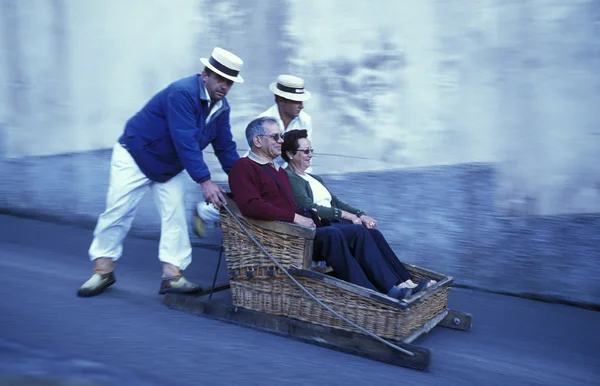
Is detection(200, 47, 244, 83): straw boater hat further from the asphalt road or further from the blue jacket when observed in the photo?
the asphalt road

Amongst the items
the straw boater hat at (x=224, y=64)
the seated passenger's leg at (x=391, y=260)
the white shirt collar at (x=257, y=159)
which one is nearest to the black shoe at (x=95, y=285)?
the white shirt collar at (x=257, y=159)

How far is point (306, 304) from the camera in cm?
447

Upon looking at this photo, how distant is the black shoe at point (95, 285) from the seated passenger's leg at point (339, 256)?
6.32 ft

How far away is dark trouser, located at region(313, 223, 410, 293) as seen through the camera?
14.7ft

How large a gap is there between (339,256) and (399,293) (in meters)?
0.46

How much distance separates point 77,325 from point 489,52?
4.15 metres

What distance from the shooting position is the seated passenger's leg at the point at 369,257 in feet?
14.9

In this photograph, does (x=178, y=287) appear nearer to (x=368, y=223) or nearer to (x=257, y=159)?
(x=257, y=159)

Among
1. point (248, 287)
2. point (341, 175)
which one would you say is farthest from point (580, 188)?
point (248, 287)

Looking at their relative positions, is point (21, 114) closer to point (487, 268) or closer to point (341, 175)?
point (341, 175)

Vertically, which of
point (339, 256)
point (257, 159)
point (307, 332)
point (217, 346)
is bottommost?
point (217, 346)

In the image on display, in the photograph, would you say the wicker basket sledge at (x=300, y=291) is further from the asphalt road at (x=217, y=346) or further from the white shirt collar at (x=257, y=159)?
the white shirt collar at (x=257, y=159)

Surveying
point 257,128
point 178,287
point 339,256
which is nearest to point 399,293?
point 339,256

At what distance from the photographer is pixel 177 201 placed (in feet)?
17.6
